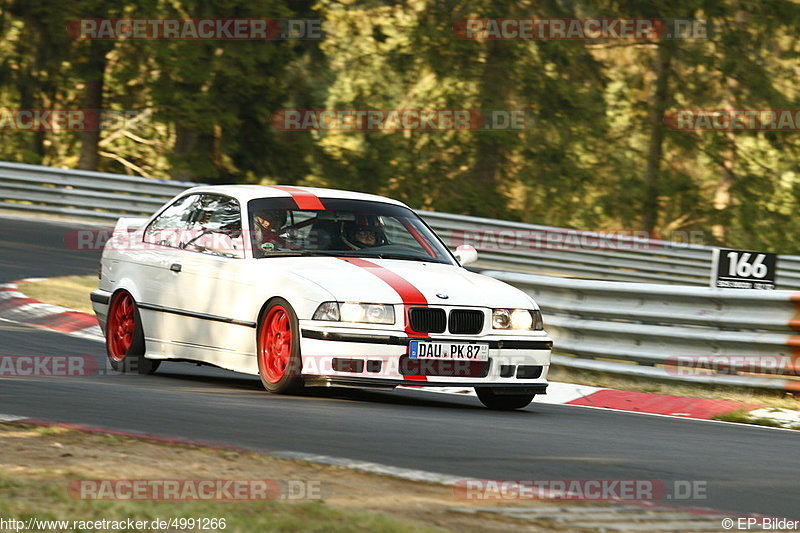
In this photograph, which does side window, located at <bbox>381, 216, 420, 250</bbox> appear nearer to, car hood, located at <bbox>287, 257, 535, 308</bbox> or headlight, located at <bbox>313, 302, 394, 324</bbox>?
car hood, located at <bbox>287, 257, 535, 308</bbox>

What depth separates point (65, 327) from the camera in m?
13.1

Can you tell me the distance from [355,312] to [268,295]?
2.30 feet

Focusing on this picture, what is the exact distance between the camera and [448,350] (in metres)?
8.44

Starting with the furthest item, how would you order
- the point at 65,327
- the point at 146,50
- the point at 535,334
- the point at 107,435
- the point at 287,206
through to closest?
the point at 146,50 < the point at 65,327 < the point at 287,206 < the point at 535,334 < the point at 107,435

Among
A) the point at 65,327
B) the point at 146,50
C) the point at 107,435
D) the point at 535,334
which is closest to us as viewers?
the point at 107,435

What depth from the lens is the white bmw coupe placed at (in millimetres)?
8336

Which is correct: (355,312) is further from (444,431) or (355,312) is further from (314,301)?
(444,431)

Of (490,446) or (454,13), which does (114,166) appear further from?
(490,446)

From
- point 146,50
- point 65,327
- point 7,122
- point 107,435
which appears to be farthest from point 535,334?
point 7,122

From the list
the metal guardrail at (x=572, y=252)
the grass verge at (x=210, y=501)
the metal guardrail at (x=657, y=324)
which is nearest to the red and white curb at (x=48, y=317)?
the metal guardrail at (x=657, y=324)

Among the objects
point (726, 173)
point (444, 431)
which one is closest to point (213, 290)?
point (444, 431)

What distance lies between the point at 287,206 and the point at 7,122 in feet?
71.5

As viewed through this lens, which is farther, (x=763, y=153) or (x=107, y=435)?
(x=763, y=153)

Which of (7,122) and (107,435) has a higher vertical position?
(7,122)
